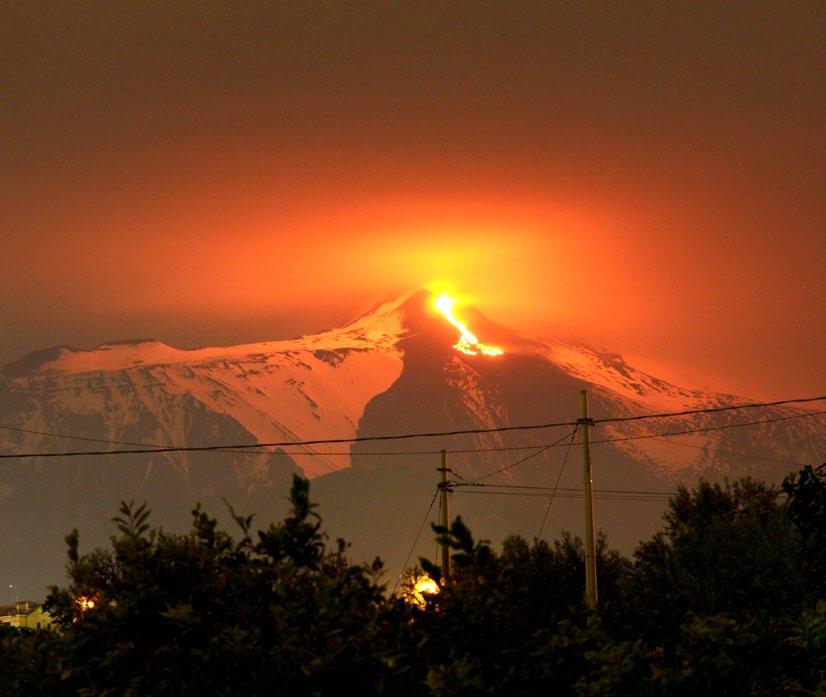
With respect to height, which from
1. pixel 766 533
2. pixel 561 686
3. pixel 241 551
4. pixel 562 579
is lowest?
pixel 562 579

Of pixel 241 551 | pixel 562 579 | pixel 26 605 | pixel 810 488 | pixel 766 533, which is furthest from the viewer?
pixel 26 605

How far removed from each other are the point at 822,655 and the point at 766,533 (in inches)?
1413

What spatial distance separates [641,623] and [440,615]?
2.07m

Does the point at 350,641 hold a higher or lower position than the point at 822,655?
higher

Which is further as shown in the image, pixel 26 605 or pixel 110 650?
pixel 26 605

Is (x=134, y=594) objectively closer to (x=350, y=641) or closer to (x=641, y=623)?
(x=350, y=641)

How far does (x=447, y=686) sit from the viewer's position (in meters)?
9.64

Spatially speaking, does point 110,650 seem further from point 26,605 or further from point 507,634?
point 26,605

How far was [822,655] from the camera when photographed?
14398 millimetres

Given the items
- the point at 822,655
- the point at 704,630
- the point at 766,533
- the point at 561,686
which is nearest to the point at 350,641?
the point at 561,686

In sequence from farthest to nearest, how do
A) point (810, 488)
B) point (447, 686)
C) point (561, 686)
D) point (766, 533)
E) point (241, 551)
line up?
1. point (766, 533)
2. point (810, 488)
3. point (241, 551)
4. point (561, 686)
5. point (447, 686)

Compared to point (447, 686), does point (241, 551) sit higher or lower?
higher

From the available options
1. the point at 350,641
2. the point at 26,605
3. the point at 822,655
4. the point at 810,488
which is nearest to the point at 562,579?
the point at 810,488

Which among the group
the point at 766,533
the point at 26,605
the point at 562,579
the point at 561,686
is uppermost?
the point at 561,686
